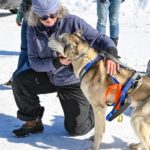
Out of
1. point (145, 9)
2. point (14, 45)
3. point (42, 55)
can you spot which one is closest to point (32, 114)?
point (42, 55)

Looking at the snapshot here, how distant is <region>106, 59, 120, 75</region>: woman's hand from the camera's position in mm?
3844

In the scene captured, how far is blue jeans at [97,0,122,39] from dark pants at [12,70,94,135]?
284 centimetres

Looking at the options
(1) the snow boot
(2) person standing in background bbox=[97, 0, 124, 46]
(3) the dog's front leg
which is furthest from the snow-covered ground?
(2) person standing in background bbox=[97, 0, 124, 46]

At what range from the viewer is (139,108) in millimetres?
3686

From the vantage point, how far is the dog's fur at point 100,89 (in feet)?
12.0

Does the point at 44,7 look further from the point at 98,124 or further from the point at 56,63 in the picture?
the point at 98,124

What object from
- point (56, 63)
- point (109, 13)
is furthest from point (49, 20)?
point (109, 13)

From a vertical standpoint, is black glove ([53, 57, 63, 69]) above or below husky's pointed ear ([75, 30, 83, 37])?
below

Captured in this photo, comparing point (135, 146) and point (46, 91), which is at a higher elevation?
point (46, 91)

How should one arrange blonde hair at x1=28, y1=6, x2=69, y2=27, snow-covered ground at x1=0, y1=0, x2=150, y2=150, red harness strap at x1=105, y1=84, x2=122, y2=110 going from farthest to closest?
snow-covered ground at x1=0, y1=0, x2=150, y2=150, blonde hair at x1=28, y1=6, x2=69, y2=27, red harness strap at x1=105, y1=84, x2=122, y2=110

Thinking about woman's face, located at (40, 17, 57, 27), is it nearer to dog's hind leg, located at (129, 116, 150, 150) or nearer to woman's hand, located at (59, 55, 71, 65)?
woman's hand, located at (59, 55, 71, 65)

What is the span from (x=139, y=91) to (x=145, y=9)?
8.84 meters

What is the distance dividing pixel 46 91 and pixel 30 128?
419mm

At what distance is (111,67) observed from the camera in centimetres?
385
